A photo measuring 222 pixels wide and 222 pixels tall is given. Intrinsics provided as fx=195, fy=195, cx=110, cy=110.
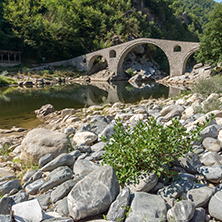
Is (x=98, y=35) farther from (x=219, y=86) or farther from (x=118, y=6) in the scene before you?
(x=219, y=86)

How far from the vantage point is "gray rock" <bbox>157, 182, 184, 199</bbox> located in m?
1.93

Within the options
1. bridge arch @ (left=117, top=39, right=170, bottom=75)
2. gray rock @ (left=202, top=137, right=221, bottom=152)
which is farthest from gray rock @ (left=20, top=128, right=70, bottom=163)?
bridge arch @ (left=117, top=39, right=170, bottom=75)

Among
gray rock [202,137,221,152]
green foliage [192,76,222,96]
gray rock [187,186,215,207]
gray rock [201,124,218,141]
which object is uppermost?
green foliage [192,76,222,96]

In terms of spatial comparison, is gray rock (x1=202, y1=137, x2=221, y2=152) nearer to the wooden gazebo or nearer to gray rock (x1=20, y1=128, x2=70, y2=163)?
gray rock (x1=20, y1=128, x2=70, y2=163)

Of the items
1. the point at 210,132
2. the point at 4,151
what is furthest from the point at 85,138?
the point at 210,132

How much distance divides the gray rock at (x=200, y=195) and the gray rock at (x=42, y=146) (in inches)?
83.9

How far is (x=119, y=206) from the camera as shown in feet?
5.95

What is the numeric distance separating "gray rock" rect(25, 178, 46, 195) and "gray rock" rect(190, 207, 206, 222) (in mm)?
1804

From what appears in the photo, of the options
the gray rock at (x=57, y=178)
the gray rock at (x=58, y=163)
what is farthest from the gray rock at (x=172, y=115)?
the gray rock at (x=57, y=178)

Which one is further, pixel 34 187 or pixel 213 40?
pixel 213 40

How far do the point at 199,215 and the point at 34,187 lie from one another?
6.22 ft

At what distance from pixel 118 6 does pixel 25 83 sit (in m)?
25.2

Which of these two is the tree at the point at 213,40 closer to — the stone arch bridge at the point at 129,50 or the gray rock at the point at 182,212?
the stone arch bridge at the point at 129,50

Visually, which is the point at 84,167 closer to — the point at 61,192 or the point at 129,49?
the point at 61,192
